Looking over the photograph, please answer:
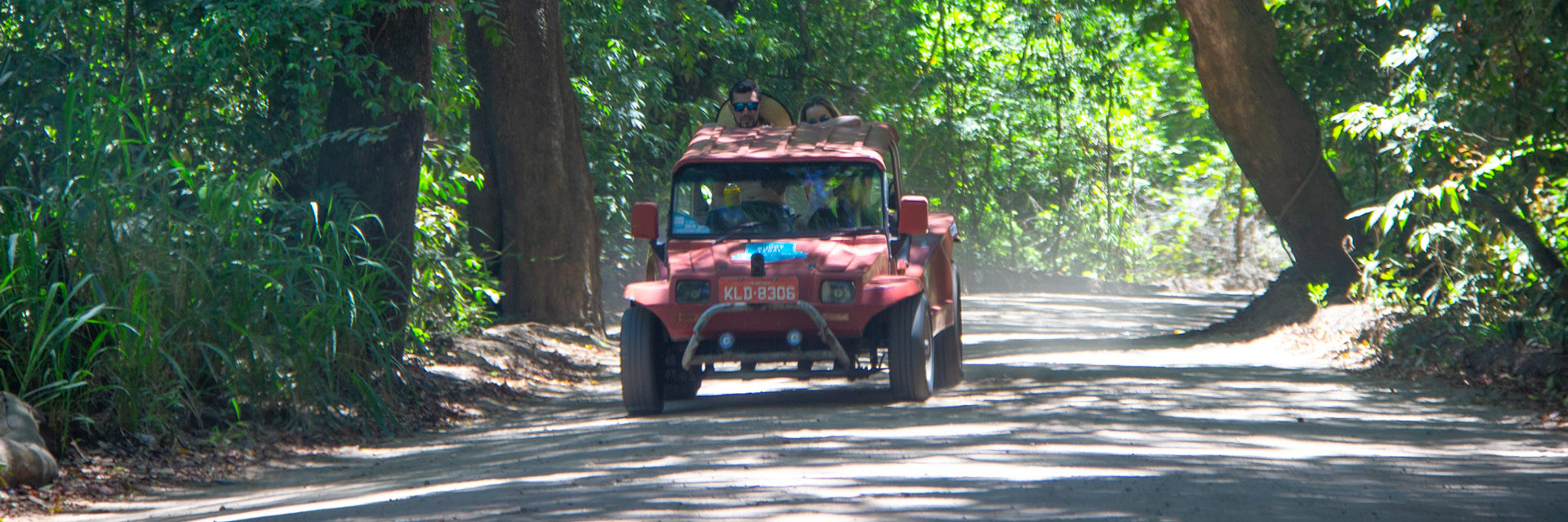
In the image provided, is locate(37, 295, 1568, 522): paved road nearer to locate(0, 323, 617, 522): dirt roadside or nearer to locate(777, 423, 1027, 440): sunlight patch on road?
locate(777, 423, 1027, 440): sunlight patch on road

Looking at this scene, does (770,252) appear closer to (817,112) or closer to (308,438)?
(817,112)

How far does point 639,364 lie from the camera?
9.64 meters

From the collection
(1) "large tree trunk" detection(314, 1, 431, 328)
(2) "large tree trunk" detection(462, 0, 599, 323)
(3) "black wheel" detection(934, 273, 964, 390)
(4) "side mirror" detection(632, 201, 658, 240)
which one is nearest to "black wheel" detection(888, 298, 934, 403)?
(3) "black wheel" detection(934, 273, 964, 390)


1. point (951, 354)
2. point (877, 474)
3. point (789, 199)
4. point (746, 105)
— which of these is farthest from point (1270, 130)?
point (877, 474)

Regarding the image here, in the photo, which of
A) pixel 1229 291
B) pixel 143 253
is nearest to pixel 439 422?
pixel 143 253

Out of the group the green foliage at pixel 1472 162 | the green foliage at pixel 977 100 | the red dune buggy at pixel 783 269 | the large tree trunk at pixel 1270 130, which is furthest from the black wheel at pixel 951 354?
the green foliage at pixel 977 100

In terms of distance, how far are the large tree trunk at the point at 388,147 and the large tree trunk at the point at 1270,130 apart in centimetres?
994

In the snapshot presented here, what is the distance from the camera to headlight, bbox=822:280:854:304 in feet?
30.7

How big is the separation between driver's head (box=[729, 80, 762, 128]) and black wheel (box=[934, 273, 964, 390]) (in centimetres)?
215

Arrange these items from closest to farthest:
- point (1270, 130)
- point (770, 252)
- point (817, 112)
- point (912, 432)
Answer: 1. point (912, 432)
2. point (770, 252)
3. point (817, 112)
4. point (1270, 130)

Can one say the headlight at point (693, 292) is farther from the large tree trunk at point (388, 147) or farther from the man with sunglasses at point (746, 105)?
the man with sunglasses at point (746, 105)

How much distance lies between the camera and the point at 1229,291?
49.1m

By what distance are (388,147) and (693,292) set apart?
269 cm

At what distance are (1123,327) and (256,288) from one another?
18.0 meters
